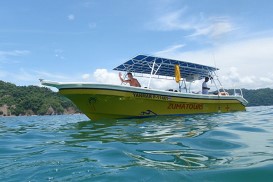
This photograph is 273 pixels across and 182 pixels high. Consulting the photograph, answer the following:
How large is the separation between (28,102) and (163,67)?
10424 centimetres

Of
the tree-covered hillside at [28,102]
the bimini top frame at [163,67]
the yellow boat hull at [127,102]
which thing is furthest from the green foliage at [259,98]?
the tree-covered hillside at [28,102]

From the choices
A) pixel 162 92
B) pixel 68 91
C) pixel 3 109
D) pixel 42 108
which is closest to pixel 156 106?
pixel 162 92

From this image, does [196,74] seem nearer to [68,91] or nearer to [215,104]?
[215,104]

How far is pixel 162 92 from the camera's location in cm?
1166

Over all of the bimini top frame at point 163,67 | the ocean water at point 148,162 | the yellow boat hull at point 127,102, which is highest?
the bimini top frame at point 163,67

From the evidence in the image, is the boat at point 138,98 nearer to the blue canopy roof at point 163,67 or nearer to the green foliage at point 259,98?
the blue canopy roof at point 163,67

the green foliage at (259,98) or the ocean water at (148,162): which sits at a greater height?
the green foliage at (259,98)

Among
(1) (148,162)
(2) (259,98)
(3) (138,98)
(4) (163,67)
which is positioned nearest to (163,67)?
(4) (163,67)

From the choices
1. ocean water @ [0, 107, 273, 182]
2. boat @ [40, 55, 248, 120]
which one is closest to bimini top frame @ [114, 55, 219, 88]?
boat @ [40, 55, 248, 120]

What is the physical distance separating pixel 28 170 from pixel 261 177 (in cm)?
228

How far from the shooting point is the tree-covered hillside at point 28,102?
11044 cm

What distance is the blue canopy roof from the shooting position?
1312cm

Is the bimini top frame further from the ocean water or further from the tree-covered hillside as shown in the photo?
the tree-covered hillside

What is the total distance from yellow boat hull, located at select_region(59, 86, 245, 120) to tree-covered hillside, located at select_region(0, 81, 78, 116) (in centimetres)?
10022
